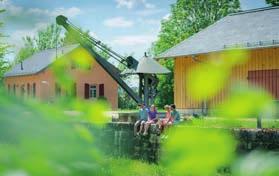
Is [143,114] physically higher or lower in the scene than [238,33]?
lower

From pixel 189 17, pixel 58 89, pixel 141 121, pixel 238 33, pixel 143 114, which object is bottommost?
pixel 141 121

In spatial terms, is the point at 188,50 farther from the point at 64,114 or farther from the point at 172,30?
the point at 172,30

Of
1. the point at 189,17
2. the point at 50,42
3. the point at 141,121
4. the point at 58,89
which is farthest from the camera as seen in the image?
the point at 189,17

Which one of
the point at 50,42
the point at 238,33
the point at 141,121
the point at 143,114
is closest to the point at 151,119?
the point at 141,121

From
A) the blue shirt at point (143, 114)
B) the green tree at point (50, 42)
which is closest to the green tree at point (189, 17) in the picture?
the blue shirt at point (143, 114)

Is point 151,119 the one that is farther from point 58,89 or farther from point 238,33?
point 58,89

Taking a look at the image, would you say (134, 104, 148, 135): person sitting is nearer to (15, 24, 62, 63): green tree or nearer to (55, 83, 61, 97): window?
(15, 24, 62, 63): green tree

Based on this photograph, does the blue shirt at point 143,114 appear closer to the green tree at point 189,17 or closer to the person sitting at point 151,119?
the person sitting at point 151,119

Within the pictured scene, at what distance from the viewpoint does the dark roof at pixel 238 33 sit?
907 inches

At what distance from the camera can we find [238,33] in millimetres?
24859

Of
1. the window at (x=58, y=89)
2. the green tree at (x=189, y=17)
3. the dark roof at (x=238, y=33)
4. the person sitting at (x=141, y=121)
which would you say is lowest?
the person sitting at (x=141, y=121)

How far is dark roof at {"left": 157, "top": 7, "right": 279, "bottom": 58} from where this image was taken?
75.6 feet

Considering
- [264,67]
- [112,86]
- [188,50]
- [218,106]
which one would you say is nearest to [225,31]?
[188,50]

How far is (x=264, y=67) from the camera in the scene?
70.2 ft
